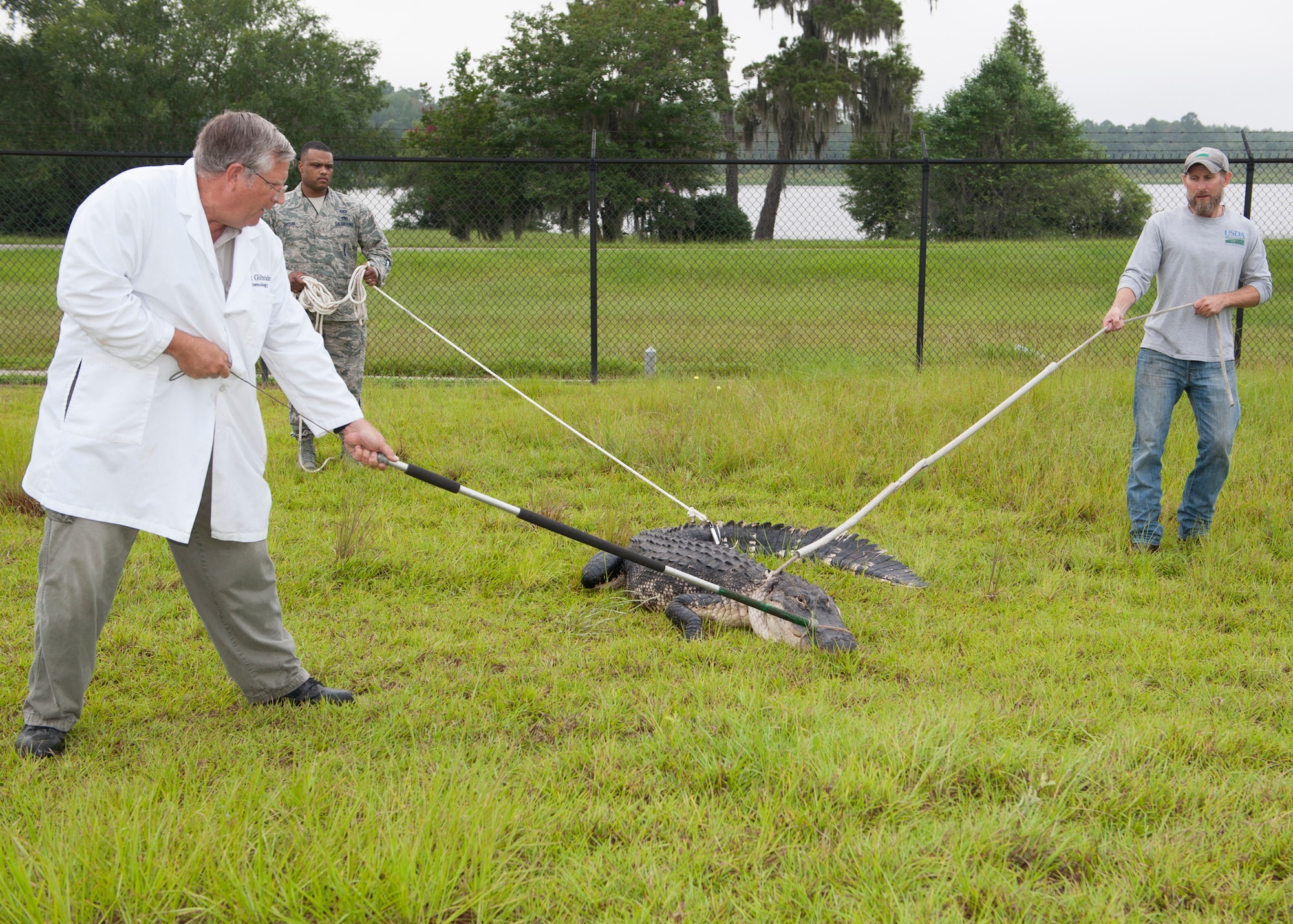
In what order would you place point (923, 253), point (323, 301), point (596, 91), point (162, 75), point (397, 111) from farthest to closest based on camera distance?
point (397, 111) → point (162, 75) → point (596, 91) → point (923, 253) → point (323, 301)

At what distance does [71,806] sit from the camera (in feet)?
7.44

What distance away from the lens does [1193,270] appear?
14.6 feet

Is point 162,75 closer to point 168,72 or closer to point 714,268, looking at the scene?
point 168,72

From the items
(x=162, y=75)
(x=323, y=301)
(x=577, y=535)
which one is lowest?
(x=577, y=535)

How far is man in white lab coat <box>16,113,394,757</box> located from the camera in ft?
8.33

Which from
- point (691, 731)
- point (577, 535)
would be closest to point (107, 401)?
point (577, 535)

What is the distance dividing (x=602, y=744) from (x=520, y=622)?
1186mm

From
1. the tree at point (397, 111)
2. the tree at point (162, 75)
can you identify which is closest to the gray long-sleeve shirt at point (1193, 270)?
the tree at point (397, 111)

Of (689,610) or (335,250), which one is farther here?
(335,250)

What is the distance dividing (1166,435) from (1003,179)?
46.1 ft

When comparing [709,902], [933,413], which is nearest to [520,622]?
[709,902]

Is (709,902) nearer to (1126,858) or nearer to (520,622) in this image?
(1126,858)

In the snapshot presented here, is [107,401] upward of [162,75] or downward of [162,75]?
downward

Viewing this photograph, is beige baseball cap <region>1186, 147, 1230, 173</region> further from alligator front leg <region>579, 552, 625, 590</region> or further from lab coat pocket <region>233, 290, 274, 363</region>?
lab coat pocket <region>233, 290, 274, 363</region>
